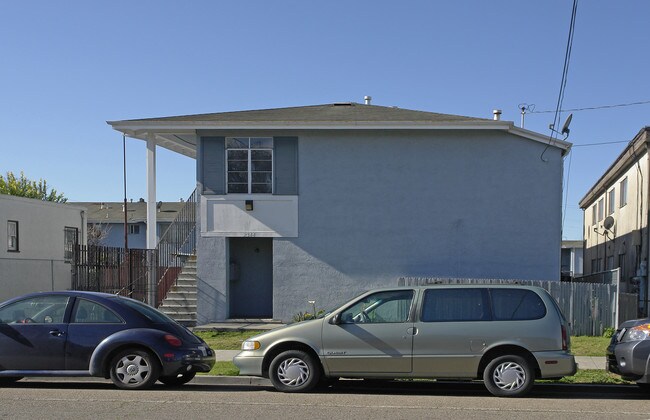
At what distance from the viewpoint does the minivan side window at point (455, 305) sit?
10.4m

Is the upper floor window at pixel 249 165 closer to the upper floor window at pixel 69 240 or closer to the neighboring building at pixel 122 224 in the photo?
the upper floor window at pixel 69 240

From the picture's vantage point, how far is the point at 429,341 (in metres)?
10.2

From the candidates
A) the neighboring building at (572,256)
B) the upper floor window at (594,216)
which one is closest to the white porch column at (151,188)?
the upper floor window at (594,216)

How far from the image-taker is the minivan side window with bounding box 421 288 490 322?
10359 mm

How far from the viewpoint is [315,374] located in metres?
10.4

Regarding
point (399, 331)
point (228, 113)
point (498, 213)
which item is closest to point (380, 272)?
point (498, 213)

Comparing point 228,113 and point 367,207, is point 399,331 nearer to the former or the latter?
point 367,207

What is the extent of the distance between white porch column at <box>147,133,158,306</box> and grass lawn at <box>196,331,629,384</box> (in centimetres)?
265

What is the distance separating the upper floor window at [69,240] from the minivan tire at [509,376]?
71.1ft

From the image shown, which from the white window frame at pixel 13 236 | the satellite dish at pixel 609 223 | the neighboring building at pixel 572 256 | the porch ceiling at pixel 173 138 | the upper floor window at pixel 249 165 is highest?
the porch ceiling at pixel 173 138

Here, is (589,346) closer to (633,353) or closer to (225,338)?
(633,353)

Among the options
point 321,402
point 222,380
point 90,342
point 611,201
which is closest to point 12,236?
point 222,380

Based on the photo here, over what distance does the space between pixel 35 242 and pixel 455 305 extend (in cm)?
1983

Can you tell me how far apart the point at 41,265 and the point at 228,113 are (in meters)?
9.77
